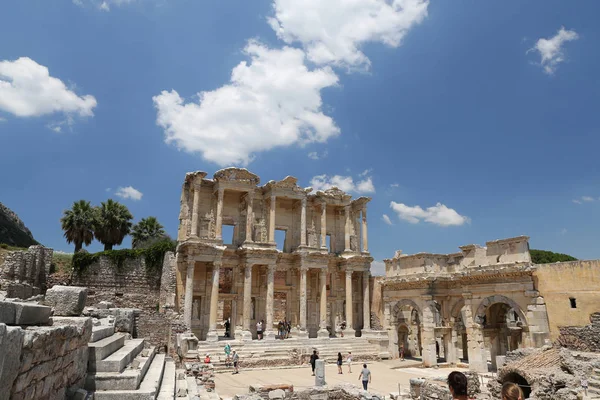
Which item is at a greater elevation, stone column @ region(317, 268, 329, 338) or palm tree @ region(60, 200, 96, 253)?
palm tree @ region(60, 200, 96, 253)

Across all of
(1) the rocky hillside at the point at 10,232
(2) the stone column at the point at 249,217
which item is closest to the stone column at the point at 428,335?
(2) the stone column at the point at 249,217

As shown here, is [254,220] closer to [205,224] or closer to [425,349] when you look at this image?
[205,224]

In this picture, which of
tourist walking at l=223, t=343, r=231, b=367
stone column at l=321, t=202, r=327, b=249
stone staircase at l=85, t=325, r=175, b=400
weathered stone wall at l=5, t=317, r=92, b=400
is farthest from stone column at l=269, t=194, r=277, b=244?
weathered stone wall at l=5, t=317, r=92, b=400

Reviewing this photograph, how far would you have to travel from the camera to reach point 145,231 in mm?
36906

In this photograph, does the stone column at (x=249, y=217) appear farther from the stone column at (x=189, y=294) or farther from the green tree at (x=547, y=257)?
the green tree at (x=547, y=257)

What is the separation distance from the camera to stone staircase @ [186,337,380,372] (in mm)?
22609

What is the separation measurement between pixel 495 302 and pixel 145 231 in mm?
28517

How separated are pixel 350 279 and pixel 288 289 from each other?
459 centimetres

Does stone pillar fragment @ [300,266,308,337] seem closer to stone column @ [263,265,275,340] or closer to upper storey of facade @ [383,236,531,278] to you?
stone column @ [263,265,275,340]

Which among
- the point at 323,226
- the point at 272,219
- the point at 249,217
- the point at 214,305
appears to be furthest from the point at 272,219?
the point at 214,305

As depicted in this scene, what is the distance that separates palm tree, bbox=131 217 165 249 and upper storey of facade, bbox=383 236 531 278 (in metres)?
20.7

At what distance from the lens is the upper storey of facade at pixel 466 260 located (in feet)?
67.7

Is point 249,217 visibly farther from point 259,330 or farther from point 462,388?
point 462,388

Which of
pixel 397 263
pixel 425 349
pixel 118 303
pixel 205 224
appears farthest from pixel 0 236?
pixel 425 349
